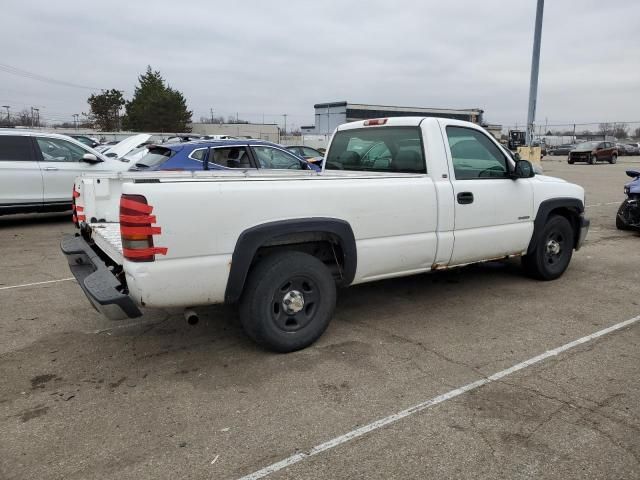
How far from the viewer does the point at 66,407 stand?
11.0 feet

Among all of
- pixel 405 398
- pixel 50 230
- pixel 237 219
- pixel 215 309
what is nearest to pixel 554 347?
pixel 405 398

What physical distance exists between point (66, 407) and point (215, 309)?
2.04 m

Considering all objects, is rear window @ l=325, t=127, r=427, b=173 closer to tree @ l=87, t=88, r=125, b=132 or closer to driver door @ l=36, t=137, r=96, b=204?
driver door @ l=36, t=137, r=96, b=204

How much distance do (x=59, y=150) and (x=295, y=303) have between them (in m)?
8.53

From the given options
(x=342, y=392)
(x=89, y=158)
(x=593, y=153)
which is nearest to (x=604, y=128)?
(x=593, y=153)

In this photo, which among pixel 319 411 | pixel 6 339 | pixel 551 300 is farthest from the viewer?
pixel 551 300

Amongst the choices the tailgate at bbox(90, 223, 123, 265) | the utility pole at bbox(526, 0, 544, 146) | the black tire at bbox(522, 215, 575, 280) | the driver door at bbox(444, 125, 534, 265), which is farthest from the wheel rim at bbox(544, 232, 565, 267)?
the utility pole at bbox(526, 0, 544, 146)

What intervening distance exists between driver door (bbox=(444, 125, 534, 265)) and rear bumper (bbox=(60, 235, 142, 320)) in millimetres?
3013

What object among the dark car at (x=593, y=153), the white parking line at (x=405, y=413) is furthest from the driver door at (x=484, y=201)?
the dark car at (x=593, y=153)

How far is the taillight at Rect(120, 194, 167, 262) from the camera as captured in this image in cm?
334

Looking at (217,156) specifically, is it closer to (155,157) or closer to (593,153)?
(155,157)

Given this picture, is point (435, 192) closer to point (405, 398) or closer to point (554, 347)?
point (554, 347)

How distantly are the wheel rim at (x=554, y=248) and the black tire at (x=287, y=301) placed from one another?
317 centimetres

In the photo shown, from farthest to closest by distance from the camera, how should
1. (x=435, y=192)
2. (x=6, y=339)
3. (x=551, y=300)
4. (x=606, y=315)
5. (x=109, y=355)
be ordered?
(x=551, y=300) < (x=606, y=315) < (x=435, y=192) < (x=6, y=339) < (x=109, y=355)
